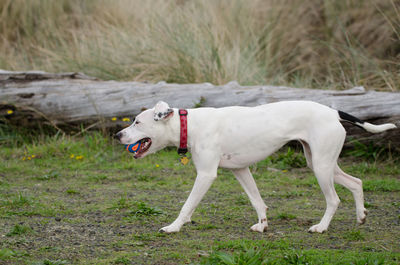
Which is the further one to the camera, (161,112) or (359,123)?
(359,123)

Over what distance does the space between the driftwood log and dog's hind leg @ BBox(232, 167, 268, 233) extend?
9.20 ft

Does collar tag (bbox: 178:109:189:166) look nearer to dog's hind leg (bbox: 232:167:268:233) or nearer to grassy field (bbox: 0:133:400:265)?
dog's hind leg (bbox: 232:167:268:233)

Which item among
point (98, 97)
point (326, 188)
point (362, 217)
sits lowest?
point (98, 97)

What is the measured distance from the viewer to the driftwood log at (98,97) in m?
7.82

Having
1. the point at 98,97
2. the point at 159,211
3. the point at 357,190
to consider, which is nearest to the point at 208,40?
Answer: the point at 98,97

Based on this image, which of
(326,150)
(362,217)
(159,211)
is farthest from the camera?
(159,211)

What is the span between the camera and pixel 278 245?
14.0ft

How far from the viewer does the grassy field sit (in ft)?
13.4

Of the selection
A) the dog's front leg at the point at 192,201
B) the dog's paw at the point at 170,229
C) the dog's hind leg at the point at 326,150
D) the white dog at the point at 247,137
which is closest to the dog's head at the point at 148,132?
the white dog at the point at 247,137

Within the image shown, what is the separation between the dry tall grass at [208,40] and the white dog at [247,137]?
13.8ft

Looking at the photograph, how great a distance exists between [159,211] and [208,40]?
524cm

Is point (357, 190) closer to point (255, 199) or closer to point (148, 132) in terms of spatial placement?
point (255, 199)

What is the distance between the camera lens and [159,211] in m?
5.38

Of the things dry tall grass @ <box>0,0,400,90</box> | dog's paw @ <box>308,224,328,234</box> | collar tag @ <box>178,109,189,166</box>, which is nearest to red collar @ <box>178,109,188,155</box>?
collar tag @ <box>178,109,189,166</box>
